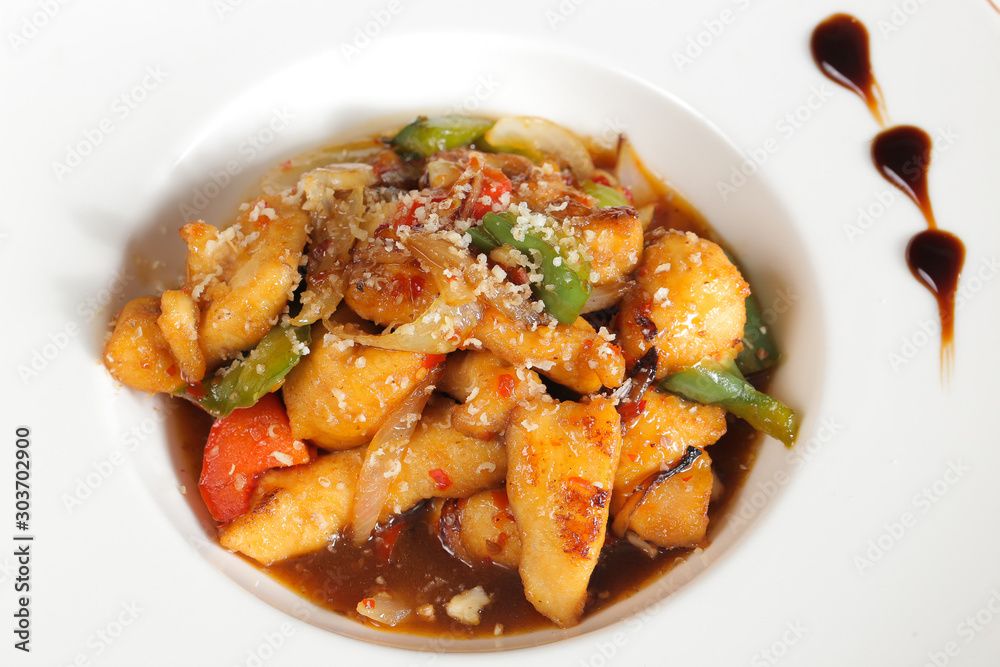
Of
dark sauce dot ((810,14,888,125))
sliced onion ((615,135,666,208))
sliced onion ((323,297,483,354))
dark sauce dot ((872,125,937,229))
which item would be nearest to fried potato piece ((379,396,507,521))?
sliced onion ((323,297,483,354))

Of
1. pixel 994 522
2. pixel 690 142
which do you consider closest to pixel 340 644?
pixel 994 522

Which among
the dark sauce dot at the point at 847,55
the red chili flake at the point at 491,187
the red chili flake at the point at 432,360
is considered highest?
the dark sauce dot at the point at 847,55

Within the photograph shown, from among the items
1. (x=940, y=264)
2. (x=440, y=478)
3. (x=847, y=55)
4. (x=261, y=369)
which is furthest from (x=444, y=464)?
(x=847, y=55)

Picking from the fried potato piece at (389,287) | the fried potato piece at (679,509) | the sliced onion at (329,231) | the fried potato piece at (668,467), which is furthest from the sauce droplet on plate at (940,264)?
the sliced onion at (329,231)

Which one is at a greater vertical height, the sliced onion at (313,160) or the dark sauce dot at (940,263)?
the sliced onion at (313,160)

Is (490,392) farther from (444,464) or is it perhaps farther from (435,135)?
(435,135)

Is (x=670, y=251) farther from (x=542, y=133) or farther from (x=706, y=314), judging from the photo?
(x=542, y=133)

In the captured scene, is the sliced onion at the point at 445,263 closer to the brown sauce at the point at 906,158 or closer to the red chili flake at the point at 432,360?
the red chili flake at the point at 432,360

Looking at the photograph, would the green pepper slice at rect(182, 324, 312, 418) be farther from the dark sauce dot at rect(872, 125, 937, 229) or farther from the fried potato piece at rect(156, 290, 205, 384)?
the dark sauce dot at rect(872, 125, 937, 229)
